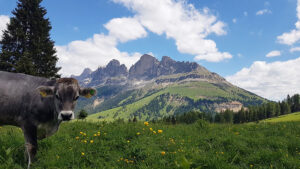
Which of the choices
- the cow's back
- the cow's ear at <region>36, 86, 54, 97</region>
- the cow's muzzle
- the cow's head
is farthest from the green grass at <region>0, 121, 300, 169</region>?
the cow's ear at <region>36, 86, 54, 97</region>

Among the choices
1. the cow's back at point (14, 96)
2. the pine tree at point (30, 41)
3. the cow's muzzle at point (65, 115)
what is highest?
the pine tree at point (30, 41)

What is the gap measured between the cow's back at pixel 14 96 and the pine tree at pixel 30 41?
28.0m

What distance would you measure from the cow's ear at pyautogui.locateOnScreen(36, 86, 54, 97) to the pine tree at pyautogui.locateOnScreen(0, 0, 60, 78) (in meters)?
29.2

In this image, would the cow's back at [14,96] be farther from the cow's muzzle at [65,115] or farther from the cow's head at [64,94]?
the cow's muzzle at [65,115]

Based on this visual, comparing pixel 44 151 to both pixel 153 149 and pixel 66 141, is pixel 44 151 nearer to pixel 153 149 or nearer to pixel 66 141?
pixel 66 141

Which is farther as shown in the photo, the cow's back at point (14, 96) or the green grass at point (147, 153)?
the cow's back at point (14, 96)

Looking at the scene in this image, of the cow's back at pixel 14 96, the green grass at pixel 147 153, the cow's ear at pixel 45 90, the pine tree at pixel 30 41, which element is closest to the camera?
the green grass at pixel 147 153

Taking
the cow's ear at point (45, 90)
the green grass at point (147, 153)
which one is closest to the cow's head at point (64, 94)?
the cow's ear at point (45, 90)

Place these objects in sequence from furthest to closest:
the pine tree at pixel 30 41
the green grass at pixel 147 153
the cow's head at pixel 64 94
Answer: the pine tree at pixel 30 41 → the cow's head at pixel 64 94 → the green grass at pixel 147 153

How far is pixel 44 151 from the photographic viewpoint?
6555 mm

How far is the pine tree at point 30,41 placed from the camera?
3147 centimetres

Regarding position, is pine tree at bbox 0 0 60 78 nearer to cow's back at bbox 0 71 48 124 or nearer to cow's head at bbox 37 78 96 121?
cow's back at bbox 0 71 48 124

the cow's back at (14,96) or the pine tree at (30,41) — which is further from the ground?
the pine tree at (30,41)

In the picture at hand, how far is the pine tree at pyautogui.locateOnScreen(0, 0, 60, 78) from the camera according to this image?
31469mm
